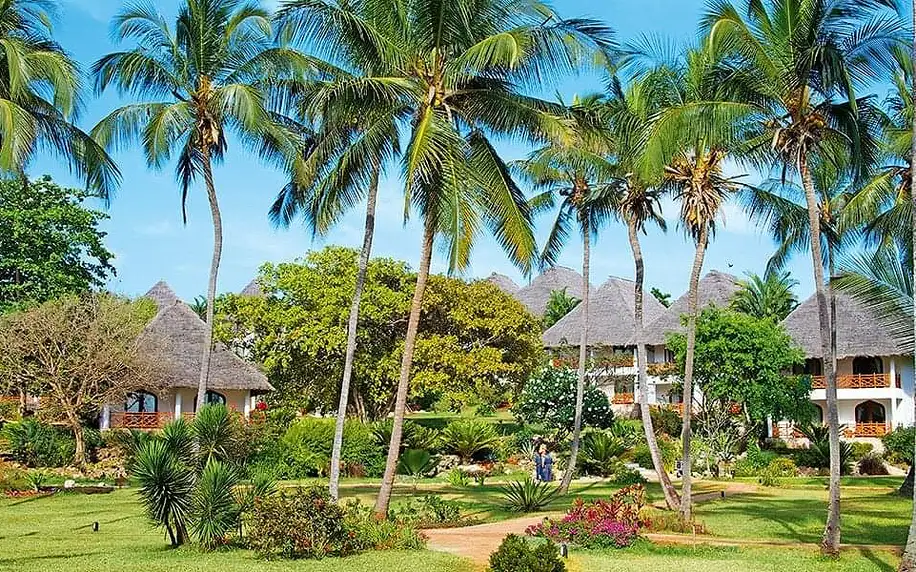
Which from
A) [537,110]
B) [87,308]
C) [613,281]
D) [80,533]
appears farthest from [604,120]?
[613,281]

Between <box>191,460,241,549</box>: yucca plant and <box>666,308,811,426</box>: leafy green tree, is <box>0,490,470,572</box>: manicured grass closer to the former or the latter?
<box>191,460,241,549</box>: yucca plant

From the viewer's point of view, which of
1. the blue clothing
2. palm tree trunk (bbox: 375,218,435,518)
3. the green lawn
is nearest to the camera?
the green lawn

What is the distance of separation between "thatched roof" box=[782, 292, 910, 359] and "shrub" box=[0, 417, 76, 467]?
1109 inches

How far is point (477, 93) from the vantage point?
16734 mm

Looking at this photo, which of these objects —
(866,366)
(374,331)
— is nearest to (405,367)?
(374,331)

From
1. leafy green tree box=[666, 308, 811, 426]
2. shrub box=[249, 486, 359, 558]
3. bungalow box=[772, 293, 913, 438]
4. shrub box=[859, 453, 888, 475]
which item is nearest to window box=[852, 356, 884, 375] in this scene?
bungalow box=[772, 293, 913, 438]

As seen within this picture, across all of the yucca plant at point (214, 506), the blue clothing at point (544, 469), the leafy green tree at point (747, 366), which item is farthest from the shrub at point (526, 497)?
the leafy green tree at point (747, 366)

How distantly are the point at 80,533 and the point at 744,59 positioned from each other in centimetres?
1346

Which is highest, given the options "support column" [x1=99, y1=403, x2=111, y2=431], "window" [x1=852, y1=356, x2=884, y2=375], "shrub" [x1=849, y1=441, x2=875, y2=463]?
"window" [x1=852, y1=356, x2=884, y2=375]

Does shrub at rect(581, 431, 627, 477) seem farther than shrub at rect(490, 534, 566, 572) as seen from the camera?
Yes

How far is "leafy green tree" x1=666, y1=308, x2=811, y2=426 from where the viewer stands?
108 ft

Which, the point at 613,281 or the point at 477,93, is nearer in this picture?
the point at 477,93

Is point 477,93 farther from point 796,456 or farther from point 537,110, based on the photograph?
point 796,456

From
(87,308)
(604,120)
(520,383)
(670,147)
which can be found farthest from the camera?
(520,383)
